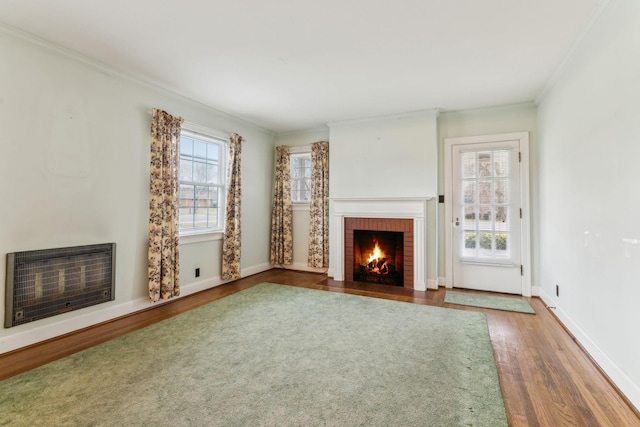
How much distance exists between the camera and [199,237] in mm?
4066

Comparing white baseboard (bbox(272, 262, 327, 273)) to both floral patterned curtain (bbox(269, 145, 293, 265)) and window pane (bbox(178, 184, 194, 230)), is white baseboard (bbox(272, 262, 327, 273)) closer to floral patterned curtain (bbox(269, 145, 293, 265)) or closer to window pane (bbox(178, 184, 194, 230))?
floral patterned curtain (bbox(269, 145, 293, 265))

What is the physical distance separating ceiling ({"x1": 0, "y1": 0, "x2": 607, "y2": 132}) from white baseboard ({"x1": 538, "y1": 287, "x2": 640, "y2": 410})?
2.47 meters

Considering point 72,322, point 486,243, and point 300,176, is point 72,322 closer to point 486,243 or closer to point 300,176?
point 300,176

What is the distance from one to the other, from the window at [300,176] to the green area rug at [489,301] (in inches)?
113

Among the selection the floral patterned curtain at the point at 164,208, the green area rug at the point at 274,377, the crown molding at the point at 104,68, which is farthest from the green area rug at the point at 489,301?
the crown molding at the point at 104,68

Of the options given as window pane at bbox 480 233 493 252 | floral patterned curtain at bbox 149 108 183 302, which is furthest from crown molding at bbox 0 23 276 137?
window pane at bbox 480 233 493 252

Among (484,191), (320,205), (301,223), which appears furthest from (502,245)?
(301,223)

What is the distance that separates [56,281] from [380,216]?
12.5 ft

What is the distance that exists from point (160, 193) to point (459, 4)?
336cm

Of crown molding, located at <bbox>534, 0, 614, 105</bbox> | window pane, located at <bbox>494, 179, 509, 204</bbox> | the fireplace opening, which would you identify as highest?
crown molding, located at <bbox>534, 0, 614, 105</bbox>

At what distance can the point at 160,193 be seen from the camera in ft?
11.0

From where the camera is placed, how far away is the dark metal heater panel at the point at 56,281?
7.74ft

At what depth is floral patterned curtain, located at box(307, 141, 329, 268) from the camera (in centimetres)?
504

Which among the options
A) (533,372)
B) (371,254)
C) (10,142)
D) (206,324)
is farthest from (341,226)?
(10,142)
